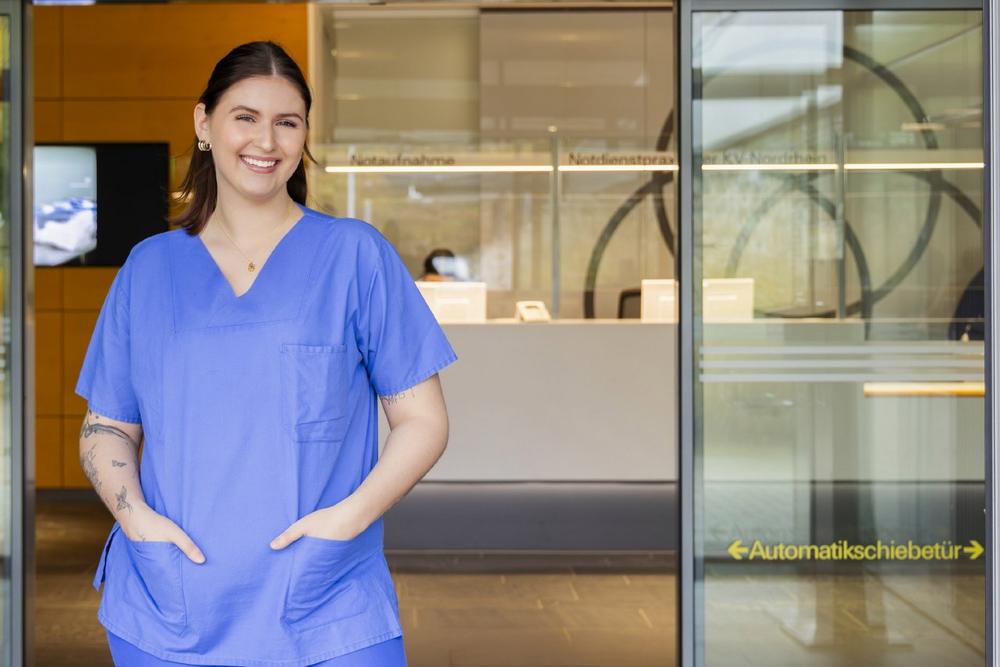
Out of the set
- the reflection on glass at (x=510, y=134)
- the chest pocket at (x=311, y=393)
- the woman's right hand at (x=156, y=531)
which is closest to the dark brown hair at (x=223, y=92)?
the chest pocket at (x=311, y=393)

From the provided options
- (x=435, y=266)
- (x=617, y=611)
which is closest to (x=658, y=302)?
(x=617, y=611)

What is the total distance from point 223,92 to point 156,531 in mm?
546

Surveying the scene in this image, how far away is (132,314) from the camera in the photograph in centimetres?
159

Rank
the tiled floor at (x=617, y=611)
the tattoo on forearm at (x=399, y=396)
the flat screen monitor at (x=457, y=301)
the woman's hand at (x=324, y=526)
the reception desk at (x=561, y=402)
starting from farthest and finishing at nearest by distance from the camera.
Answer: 1. the flat screen monitor at (x=457, y=301)
2. the reception desk at (x=561, y=402)
3. the tiled floor at (x=617, y=611)
4. the tattoo on forearm at (x=399, y=396)
5. the woman's hand at (x=324, y=526)

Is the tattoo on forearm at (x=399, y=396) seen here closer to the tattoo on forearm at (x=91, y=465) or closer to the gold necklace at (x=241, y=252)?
the gold necklace at (x=241, y=252)

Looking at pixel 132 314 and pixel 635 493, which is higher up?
pixel 132 314

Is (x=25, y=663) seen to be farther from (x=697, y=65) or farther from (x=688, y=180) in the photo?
(x=697, y=65)

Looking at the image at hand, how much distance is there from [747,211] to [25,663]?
2379mm

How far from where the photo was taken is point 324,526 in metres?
1.47

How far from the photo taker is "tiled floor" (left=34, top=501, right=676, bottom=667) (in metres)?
4.71

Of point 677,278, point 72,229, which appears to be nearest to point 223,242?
point 677,278

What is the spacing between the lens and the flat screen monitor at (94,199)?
8.62 meters

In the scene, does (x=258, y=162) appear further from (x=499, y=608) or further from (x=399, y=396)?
(x=499, y=608)

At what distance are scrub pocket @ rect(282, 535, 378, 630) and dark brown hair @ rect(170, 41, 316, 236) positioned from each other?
466mm
